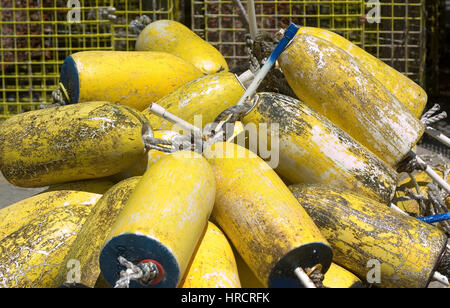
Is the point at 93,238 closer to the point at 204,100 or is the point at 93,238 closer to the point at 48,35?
the point at 204,100

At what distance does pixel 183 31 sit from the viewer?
3.69 metres

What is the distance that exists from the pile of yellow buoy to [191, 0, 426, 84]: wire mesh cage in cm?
182

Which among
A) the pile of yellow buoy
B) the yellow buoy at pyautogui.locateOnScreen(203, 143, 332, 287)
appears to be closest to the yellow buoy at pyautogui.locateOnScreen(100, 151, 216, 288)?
the pile of yellow buoy

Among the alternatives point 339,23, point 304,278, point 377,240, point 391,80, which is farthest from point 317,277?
point 339,23

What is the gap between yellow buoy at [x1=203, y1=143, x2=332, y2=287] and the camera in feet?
6.23

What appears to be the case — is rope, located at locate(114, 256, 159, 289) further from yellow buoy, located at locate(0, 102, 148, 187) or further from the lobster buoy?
the lobster buoy

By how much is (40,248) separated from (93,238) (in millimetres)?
257

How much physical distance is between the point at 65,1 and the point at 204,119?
2911 millimetres

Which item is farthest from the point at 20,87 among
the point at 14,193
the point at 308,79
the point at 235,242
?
the point at 235,242

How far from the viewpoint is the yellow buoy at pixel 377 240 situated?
2.09 metres

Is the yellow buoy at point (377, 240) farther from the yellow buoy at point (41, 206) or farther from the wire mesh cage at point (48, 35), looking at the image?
the wire mesh cage at point (48, 35)

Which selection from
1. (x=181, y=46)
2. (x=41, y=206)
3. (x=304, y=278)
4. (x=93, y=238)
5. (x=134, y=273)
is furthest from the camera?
(x=181, y=46)

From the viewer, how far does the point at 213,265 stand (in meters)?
1.97
